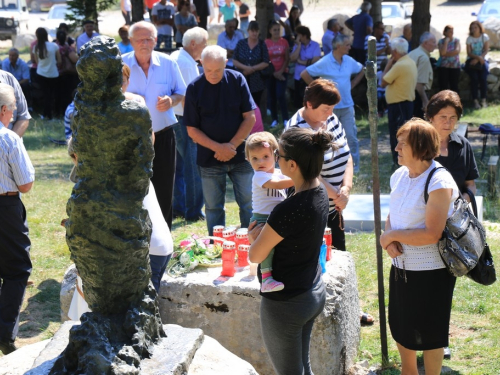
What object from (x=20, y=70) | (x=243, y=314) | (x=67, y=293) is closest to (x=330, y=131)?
(x=243, y=314)

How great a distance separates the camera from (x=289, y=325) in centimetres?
370

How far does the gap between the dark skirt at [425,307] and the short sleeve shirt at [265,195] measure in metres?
0.95

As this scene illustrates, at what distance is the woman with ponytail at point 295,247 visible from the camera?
11.7 ft

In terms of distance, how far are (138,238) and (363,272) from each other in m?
3.95

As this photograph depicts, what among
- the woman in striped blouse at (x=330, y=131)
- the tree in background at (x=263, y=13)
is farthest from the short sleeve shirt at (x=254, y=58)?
the woman in striped blouse at (x=330, y=131)

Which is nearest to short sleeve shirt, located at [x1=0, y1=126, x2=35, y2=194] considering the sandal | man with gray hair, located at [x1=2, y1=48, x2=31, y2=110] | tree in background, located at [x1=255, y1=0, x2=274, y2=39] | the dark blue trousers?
the dark blue trousers

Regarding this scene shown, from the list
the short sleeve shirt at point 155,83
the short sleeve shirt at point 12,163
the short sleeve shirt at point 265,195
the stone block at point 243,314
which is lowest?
the stone block at point 243,314

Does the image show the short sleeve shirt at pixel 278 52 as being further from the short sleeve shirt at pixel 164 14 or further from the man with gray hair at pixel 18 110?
the man with gray hair at pixel 18 110

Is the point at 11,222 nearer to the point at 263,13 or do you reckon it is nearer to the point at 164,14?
the point at 263,13

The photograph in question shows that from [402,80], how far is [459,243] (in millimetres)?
7103

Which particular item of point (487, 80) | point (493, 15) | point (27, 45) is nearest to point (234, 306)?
point (487, 80)

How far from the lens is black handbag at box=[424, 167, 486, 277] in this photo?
4.20 meters

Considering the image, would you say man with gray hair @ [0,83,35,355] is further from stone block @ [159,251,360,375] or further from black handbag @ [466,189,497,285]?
black handbag @ [466,189,497,285]

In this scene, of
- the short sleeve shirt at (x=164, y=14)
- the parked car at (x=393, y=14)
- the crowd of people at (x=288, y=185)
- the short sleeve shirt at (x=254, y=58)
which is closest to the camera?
the crowd of people at (x=288, y=185)
